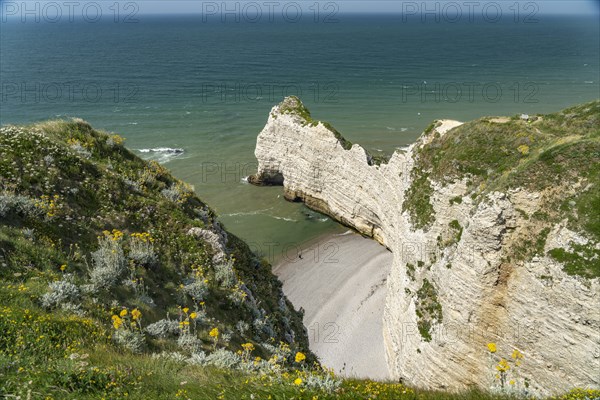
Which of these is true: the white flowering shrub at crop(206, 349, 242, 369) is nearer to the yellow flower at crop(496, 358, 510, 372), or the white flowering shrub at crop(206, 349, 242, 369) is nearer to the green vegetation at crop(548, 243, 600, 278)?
the yellow flower at crop(496, 358, 510, 372)

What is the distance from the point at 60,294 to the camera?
31.0ft

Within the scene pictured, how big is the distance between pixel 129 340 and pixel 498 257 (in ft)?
55.7

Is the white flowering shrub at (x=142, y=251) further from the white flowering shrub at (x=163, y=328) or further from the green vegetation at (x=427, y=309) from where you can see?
the green vegetation at (x=427, y=309)

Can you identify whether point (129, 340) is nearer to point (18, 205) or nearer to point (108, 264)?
point (108, 264)

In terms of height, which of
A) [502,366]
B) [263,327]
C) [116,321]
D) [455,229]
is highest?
[116,321]

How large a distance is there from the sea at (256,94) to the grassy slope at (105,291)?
22.8 m

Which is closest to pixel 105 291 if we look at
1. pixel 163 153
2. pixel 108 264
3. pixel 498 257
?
pixel 108 264

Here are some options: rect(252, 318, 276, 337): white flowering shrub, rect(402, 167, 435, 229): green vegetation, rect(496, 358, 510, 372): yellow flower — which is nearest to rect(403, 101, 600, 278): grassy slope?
rect(402, 167, 435, 229): green vegetation

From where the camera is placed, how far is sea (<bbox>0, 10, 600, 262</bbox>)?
50953mm

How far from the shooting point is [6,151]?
13.1 metres

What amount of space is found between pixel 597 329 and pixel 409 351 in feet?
33.2

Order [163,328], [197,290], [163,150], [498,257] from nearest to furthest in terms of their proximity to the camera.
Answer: [163,328] → [197,290] → [498,257] → [163,150]

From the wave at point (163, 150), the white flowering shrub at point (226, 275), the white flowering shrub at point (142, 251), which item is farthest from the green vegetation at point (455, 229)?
the wave at point (163, 150)

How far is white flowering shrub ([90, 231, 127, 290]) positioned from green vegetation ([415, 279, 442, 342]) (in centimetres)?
1723
